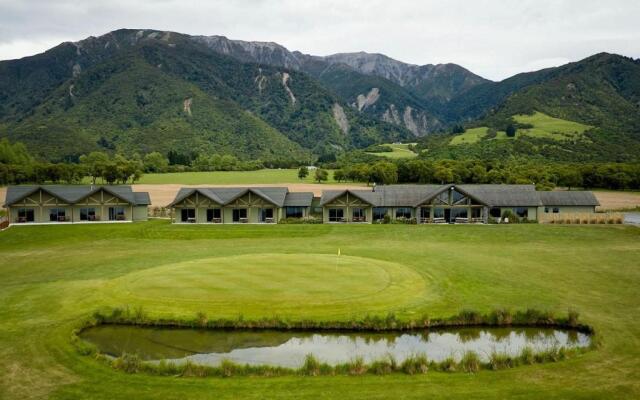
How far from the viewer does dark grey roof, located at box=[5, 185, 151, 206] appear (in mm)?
63406

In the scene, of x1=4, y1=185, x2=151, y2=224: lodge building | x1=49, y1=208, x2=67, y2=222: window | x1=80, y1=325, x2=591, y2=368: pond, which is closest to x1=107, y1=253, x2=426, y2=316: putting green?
x1=80, y1=325, x2=591, y2=368: pond

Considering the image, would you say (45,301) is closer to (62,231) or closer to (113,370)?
(113,370)

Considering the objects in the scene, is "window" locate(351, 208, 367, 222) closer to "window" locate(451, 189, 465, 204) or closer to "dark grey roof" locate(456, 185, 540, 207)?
"window" locate(451, 189, 465, 204)

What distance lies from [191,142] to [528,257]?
16407cm

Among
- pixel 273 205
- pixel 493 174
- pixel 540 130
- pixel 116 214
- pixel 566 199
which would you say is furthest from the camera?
pixel 540 130

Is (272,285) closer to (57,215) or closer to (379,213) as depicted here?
(379,213)

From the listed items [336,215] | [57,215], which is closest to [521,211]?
[336,215]

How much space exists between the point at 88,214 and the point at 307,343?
47809mm

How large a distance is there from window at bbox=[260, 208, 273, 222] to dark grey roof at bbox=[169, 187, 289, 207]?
142cm

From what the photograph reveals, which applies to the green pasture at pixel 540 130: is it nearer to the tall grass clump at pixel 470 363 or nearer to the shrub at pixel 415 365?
the tall grass clump at pixel 470 363

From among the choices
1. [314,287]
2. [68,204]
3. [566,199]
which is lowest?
[314,287]

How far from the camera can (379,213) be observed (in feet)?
215

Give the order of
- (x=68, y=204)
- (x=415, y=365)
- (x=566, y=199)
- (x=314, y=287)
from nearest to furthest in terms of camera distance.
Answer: (x=415, y=365), (x=314, y=287), (x=68, y=204), (x=566, y=199)

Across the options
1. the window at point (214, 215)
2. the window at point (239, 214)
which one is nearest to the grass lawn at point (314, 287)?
the window at point (239, 214)
